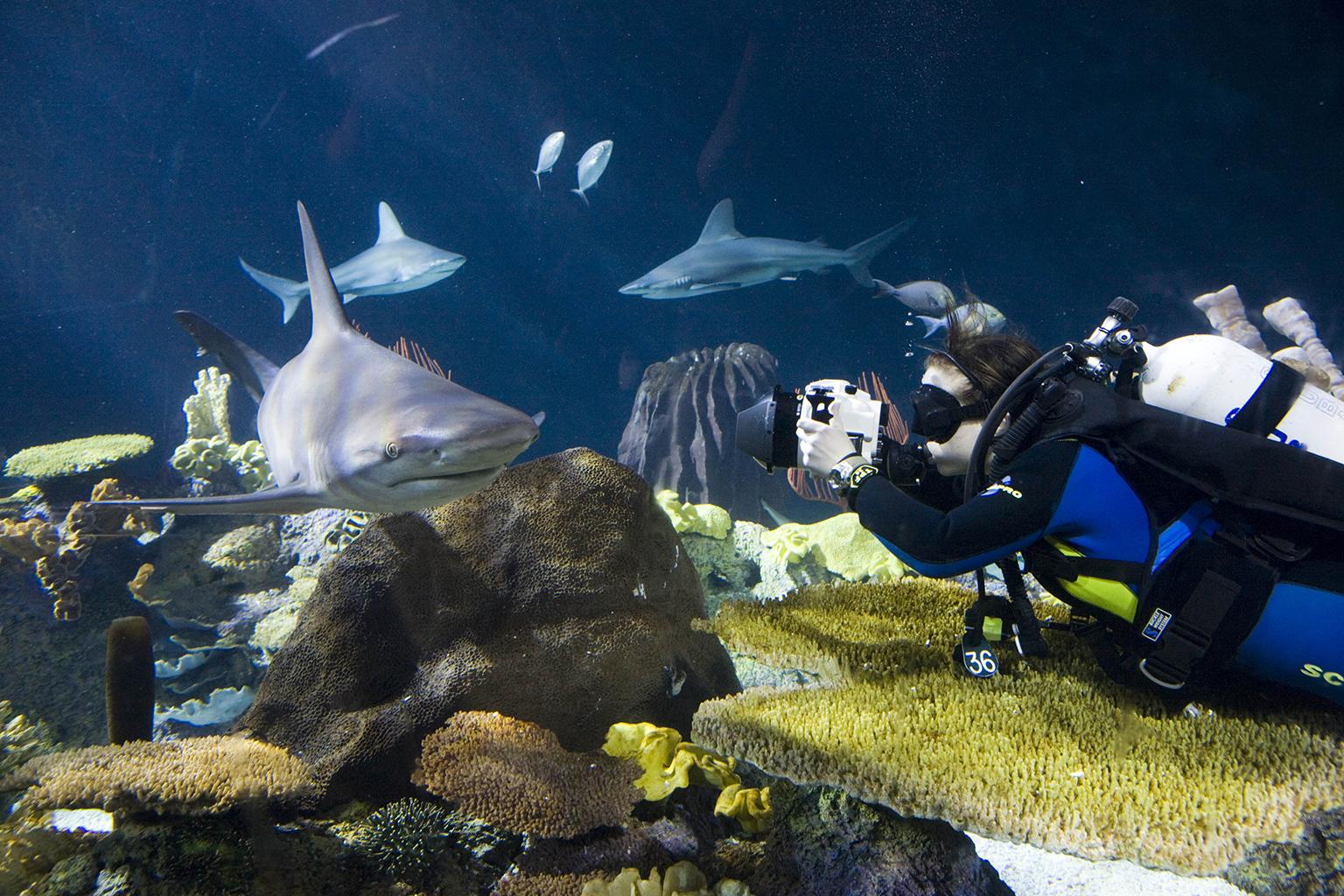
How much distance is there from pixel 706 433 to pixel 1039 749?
8.11m

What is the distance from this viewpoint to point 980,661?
2.15 metres

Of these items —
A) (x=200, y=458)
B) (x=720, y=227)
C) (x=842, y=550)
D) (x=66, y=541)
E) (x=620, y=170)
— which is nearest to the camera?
(x=842, y=550)

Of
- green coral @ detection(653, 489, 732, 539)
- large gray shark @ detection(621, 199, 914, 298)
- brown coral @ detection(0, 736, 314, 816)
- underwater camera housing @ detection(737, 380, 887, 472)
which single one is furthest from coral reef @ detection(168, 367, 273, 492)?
underwater camera housing @ detection(737, 380, 887, 472)

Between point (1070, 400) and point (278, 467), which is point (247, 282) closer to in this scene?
point (278, 467)

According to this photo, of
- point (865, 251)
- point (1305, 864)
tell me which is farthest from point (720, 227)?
point (1305, 864)

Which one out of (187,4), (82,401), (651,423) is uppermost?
(187,4)

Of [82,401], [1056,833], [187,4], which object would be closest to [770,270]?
[1056,833]

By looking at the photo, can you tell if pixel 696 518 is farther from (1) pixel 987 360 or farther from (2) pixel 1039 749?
(2) pixel 1039 749

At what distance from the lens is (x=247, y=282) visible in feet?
101

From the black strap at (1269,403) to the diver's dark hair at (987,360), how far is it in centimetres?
57

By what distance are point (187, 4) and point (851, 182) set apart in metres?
30.1

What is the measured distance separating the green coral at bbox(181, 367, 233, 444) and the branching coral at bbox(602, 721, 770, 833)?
8.17 meters

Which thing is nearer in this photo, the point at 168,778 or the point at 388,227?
the point at 168,778

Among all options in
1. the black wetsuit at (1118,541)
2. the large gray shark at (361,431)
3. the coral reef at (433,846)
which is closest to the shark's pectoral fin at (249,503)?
the large gray shark at (361,431)
